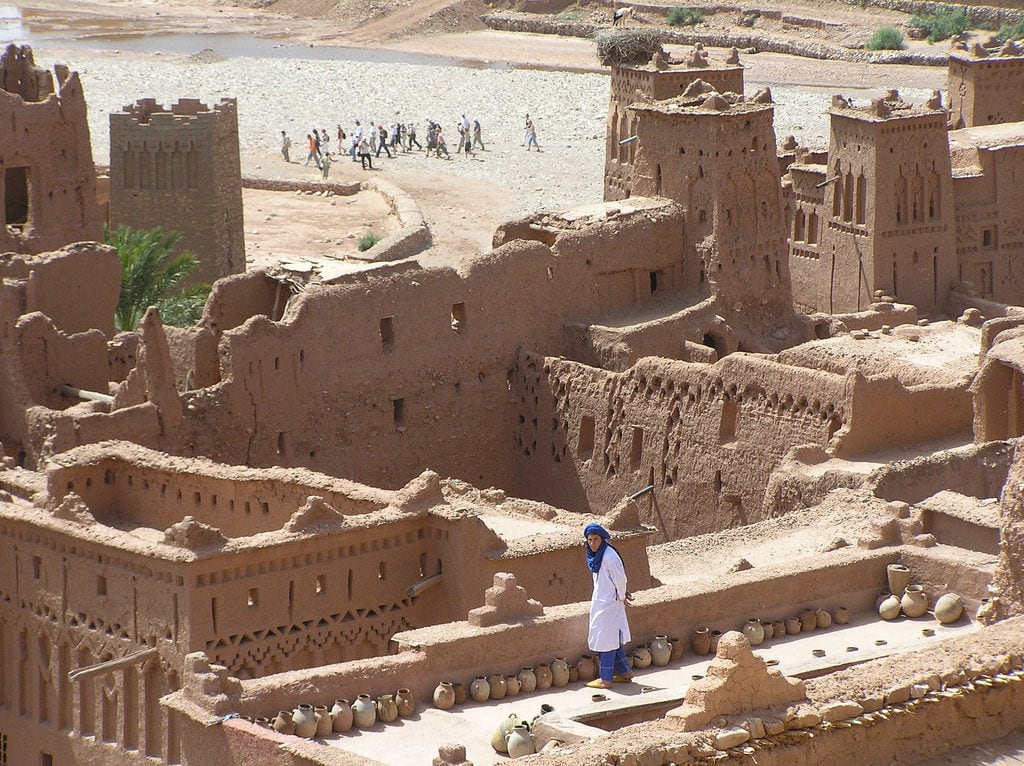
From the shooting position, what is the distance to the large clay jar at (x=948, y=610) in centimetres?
2231

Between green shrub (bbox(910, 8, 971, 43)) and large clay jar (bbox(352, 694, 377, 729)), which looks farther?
green shrub (bbox(910, 8, 971, 43))

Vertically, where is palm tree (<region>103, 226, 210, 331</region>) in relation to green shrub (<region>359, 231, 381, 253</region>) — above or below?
above

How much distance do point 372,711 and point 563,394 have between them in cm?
1418

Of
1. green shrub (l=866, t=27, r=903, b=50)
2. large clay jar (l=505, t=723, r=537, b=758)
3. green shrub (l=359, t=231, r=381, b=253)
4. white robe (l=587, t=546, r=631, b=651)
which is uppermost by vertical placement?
white robe (l=587, t=546, r=631, b=651)

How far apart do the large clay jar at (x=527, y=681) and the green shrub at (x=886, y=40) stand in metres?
64.1

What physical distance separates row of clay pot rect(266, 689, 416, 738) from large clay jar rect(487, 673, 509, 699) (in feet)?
2.15

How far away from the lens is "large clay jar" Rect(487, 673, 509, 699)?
20.4 metres

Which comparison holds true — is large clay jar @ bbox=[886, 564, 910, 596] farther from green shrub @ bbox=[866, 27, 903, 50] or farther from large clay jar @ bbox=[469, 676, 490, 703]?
green shrub @ bbox=[866, 27, 903, 50]

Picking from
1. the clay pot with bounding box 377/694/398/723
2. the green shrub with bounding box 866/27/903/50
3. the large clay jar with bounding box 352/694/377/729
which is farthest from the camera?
the green shrub with bounding box 866/27/903/50

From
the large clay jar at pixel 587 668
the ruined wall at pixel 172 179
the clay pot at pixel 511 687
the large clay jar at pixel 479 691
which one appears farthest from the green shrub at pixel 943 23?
the large clay jar at pixel 479 691

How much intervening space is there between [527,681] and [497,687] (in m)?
0.31

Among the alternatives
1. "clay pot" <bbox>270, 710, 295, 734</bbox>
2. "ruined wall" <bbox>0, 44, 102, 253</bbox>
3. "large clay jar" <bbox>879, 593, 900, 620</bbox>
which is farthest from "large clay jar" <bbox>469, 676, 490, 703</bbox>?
"ruined wall" <bbox>0, 44, 102, 253</bbox>

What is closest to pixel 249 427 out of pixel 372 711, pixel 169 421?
pixel 169 421

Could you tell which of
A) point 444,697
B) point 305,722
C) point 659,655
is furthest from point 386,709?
point 659,655
